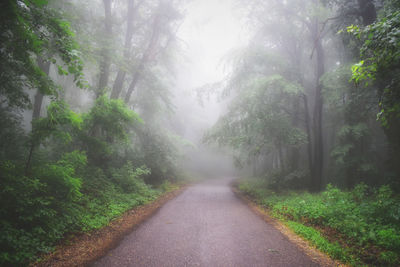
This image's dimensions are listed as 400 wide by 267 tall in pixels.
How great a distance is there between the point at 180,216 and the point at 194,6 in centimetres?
1408

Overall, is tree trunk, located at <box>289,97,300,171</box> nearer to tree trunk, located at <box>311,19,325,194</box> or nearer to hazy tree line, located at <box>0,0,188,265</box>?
tree trunk, located at <box>311,19,325,194</box>

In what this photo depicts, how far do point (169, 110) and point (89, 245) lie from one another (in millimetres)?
11939

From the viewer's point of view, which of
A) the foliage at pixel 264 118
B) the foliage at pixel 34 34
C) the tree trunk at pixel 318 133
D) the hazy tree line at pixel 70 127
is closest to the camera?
the foliage at pixel 34 34

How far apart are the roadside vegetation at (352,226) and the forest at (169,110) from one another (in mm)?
32

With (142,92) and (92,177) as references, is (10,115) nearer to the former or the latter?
(92,177)

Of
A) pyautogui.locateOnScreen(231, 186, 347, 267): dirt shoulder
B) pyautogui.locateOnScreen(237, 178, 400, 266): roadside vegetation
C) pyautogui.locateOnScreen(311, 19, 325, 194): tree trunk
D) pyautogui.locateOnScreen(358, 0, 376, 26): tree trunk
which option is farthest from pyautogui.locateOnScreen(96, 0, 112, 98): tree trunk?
pyautogui.locateOnScreen(311, 19, 325, 194): tree trunk

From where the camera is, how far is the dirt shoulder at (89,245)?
3.32 meters

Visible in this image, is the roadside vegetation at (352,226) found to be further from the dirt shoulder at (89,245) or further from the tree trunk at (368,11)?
the tree trunk at (368,11)

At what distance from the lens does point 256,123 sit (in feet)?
33.8

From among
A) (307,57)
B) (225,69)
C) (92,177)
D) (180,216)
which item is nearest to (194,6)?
(225,69)

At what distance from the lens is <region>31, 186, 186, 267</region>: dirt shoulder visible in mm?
3315

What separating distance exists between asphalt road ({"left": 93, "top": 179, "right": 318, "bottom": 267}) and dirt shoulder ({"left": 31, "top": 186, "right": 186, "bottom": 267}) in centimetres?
21

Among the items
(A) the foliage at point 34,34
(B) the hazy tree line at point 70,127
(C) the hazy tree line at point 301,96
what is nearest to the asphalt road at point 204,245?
(B) the hazy tree line at point 70,127

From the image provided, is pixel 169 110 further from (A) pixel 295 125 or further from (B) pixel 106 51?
(A) pixel 295 125
